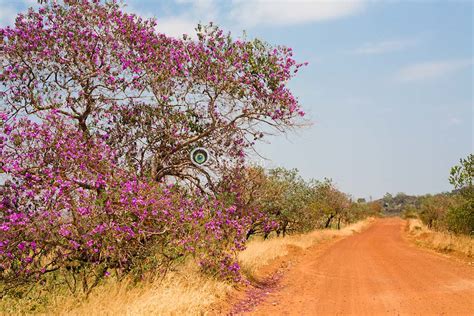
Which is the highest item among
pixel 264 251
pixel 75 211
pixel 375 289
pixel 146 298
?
pixel 75 211

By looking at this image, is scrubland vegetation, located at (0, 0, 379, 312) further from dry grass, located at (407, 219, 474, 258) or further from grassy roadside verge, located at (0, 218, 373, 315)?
dry grass, located at (407, 219, 474, 258)

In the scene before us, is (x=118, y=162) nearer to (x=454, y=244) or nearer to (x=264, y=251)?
(x=264, y=251)

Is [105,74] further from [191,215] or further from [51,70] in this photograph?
[191,215]

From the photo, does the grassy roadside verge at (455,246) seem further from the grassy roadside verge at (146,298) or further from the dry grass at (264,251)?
the grassy roadside verge at (146,298)

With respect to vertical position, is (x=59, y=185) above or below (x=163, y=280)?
above

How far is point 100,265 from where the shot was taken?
9844 millimetres

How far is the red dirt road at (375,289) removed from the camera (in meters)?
10.1

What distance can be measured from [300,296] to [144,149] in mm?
→ 5858

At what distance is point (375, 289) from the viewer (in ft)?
41.8

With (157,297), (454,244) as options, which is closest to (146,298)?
(157,297)

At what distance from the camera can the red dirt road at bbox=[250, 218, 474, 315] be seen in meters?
10.1

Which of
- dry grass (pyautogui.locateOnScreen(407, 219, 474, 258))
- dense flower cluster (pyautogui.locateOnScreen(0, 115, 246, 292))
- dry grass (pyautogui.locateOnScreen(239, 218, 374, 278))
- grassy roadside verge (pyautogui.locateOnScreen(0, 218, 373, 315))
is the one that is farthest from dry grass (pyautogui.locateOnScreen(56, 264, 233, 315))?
dry grass (pyautogui.locateOnScreen(407, 219, 474, 258))

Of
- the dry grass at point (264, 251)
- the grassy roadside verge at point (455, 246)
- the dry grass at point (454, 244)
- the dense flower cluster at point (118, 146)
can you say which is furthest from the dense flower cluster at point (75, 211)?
the dry grass at point (454, 244)

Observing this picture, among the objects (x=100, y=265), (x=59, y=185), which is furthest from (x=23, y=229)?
(x=100, y=265)
